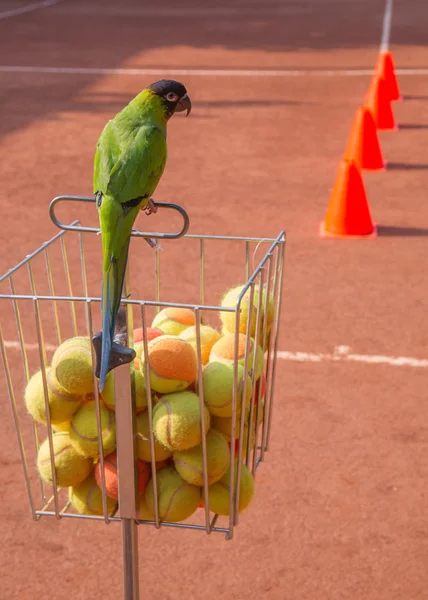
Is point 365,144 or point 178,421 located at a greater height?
point 178,421

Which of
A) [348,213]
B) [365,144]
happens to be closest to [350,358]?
[348,213]

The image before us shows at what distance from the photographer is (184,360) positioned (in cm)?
221

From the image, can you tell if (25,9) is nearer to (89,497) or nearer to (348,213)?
(348,213)

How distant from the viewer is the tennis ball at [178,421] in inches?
84.6

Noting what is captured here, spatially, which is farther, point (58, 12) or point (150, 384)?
point (58, 12)

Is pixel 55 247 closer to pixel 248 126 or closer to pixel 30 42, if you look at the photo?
pixel 248 126

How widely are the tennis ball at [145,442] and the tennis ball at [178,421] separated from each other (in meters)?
0.06

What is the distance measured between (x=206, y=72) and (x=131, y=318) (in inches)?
461

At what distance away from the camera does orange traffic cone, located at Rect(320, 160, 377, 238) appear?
23.0 feet

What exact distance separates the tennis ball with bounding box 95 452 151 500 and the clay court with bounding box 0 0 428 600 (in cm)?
121

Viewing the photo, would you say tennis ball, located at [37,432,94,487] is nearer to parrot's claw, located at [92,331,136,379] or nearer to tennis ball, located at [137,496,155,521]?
tennis ball, located at [137,496,155,521]

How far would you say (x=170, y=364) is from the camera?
→ 2186mm

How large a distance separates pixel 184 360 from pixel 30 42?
49.2 ft

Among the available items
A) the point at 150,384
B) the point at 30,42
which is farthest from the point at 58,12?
the point at 150,384
